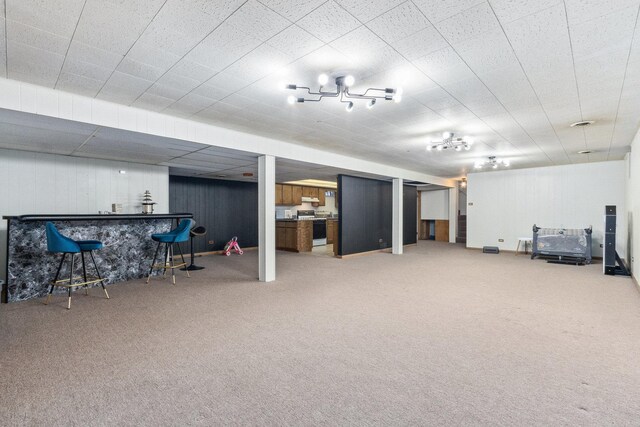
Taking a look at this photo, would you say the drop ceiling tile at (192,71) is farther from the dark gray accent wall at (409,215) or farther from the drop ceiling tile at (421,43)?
the dark gray accent wall at (409,215)

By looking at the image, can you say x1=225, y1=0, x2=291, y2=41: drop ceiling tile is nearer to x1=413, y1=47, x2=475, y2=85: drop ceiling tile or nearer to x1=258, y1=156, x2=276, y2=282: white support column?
x1=413, y1=47, x2=475, y2=85: drop ceiling tile

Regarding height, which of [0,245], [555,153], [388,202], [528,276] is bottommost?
[528,276]

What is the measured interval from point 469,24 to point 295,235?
750cm

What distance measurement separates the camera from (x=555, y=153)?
6.78 m

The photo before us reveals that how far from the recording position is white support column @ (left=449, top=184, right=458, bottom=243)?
12.0 metres

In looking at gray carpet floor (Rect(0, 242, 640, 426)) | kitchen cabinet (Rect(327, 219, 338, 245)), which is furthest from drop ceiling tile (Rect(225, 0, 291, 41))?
kitchen cabinet (Rect(327, 219, 338, 245))

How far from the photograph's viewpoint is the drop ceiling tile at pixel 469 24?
6.66 feet

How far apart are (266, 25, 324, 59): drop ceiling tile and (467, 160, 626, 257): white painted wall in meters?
8.55

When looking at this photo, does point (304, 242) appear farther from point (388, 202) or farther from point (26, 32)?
point (26, 32)

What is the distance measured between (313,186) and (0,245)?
26.9 ft

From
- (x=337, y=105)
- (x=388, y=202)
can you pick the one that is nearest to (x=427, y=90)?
(x=337, y=105)

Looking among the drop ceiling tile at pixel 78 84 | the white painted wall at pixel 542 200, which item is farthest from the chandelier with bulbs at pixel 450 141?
the white painted wall at pixel 542 200

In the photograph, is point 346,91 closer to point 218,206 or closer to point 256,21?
point 256,21

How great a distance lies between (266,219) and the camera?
5.25m
